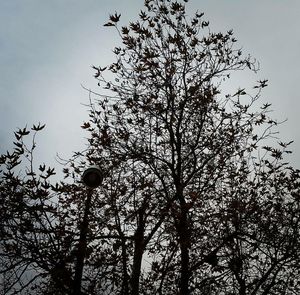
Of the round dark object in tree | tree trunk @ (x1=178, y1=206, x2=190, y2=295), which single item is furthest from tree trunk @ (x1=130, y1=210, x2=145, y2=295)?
the round dark object in tree

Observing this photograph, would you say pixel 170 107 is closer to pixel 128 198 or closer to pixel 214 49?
pixel 214 49

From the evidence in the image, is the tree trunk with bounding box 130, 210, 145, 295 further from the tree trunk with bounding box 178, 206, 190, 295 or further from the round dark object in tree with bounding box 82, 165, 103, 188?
the round dark object in tree with bounding box 82, 165, 103, 188

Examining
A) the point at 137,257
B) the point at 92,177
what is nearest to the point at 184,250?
the point at 137,257

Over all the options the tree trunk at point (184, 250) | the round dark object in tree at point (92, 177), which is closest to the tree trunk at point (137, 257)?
the tree trunk at point (184, 250)

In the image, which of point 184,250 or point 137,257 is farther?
point 184,250

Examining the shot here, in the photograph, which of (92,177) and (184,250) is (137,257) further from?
(92,177)

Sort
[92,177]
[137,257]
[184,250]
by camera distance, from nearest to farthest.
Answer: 1. [92,177]
2. [137,257]
3. [184,250]

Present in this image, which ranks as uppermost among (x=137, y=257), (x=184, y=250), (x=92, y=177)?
(x=92, y=177)

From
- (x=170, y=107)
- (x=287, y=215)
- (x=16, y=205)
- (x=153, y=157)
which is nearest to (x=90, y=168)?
(x=16, y=205)

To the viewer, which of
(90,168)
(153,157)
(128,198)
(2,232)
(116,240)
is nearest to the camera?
(2,232)

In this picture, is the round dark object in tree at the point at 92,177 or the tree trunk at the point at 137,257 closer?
the round dark object in tree at the point at 92,177

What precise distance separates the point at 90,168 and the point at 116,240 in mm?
2350

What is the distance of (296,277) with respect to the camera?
9414 mm

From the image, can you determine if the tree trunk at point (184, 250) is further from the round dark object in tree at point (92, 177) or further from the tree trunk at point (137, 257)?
the round dark object in tree at point (92, 177)
